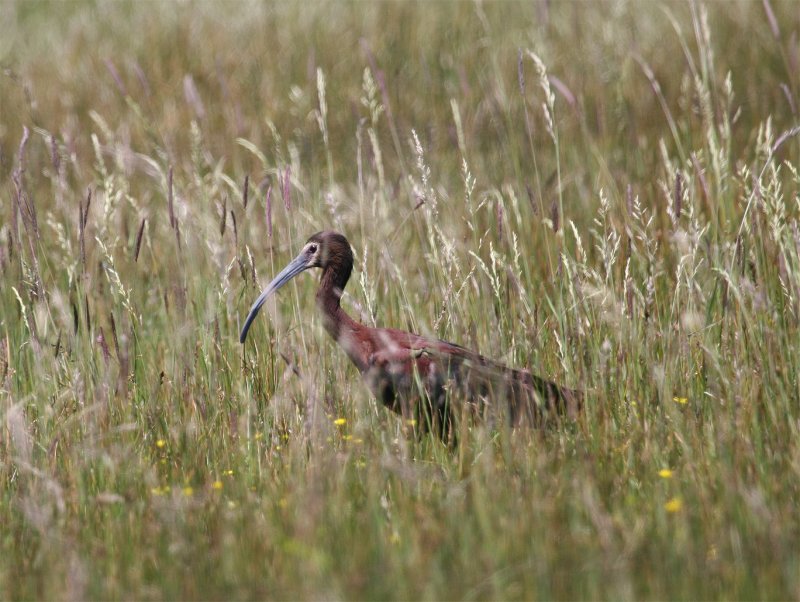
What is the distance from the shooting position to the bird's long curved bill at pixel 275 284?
14.3 feet

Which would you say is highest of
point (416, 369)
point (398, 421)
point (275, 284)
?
Result: point (275, 284)

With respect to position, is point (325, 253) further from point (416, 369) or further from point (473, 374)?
point (416, 369)

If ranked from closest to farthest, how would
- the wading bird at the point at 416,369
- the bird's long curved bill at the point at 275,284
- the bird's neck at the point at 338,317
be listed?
the wading bird at the point at 416,369, the bird's long curved bill at the point at 275,284, the bird's neck at the point at 338,317

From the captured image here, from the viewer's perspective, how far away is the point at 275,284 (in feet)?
15.1

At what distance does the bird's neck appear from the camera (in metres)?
4.50

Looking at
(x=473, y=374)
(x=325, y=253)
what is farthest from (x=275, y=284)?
(x=473, y=374)

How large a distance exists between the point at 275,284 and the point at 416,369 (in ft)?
3.10

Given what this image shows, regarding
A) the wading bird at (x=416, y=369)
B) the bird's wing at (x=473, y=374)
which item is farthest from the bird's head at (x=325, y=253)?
the bird's wing at (x=473, y=374)

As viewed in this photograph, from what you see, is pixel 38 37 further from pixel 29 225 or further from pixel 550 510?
pixel 550 510

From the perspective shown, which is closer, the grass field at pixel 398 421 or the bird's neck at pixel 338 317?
the grass field at pixel 398 421

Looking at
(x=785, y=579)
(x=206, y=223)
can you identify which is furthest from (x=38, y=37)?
(x=785, y=579)

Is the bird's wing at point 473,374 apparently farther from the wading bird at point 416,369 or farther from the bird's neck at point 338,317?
the bird's neck at point 338,317

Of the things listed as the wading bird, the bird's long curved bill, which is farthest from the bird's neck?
the bird's long curved bill

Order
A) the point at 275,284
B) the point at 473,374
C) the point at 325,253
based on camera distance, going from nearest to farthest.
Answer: the point at 473,374, the point at 275,284, the point at 325,253
